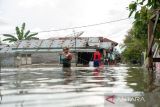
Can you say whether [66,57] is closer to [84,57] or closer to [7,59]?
[7,59]

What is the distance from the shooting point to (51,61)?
4953 centimetres

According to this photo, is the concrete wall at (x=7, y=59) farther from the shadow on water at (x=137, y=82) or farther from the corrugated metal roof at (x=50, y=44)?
the shadow on water at (x=137, y=82)

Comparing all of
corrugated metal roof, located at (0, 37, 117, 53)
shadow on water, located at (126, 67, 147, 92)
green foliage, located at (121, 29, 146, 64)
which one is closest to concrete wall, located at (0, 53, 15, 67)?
corrugated metal roof, located at (0, 37, 117, 53)

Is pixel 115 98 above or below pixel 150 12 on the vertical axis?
below

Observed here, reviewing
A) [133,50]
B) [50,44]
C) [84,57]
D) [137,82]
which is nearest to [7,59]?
[50,44]

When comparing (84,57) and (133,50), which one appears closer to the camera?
(84,57)

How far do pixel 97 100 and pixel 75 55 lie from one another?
4076 cm

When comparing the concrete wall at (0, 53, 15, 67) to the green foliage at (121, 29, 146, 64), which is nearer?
the concrete wall at (0, 53, 15, 67)

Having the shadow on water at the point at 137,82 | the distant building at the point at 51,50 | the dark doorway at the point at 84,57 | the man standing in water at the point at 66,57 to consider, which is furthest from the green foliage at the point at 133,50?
the shadow on water at the point at 137,82

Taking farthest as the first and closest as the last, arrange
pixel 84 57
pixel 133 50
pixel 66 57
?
pixel 133 50
pixel 84 57
pixel 66 57

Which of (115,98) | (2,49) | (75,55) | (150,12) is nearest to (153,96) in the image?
(115,98)

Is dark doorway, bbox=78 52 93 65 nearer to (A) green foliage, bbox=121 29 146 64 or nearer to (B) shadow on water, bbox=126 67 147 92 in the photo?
(A) green foliage, bbox=121 29 146 64

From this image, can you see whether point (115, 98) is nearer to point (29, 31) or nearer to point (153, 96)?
point (153, 96)

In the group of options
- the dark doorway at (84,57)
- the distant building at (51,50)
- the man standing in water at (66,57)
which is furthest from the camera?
the dark doorway at (84,57)
